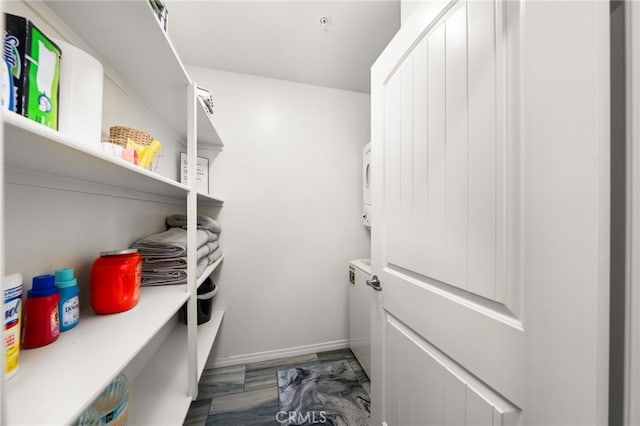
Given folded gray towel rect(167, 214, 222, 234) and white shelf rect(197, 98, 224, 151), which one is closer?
white shelf rect(197, 98, 224, 151)

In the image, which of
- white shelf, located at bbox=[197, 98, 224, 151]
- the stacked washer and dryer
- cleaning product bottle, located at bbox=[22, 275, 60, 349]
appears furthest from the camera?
the stacked washer and dryer

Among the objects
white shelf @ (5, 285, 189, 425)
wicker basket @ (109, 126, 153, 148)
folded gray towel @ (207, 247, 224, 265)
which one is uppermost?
wicker basket @ (109, 126, 153, 148)

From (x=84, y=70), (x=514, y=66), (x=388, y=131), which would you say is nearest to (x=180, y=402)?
(x=84, y=70)

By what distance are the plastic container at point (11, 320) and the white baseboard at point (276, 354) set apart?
1551mm

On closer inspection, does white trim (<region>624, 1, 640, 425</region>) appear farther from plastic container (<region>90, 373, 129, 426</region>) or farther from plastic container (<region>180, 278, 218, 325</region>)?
plastic container (<region>180, 278, 218, 325</region>)

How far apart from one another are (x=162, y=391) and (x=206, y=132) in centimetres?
134

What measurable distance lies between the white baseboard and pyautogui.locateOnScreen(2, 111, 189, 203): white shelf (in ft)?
5.21

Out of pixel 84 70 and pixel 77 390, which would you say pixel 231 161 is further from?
pixel 77 390

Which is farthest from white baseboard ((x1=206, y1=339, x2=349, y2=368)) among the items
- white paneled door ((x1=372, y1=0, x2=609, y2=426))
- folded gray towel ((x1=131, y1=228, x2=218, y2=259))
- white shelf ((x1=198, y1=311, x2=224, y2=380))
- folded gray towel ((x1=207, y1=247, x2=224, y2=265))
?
folded gray towel ((x1=131, y1=228, x2=218, y2=259))

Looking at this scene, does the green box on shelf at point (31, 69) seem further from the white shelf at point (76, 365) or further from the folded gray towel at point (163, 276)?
the folded gray towel at point (163, 276)

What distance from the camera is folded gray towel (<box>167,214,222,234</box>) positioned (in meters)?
1.36

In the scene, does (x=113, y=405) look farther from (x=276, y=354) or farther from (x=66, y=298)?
(x=276, y=354)

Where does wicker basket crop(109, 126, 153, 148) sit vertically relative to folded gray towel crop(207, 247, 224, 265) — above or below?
above

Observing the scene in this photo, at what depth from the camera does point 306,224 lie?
1.94m
